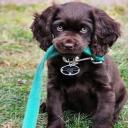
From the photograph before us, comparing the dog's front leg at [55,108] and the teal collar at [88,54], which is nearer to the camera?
the teal collar at [88,54]

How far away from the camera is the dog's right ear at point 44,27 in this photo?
492cm

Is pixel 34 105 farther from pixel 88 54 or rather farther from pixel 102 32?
pixel 102 32

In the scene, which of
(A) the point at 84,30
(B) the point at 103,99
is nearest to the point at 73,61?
(A) the point at 84,30

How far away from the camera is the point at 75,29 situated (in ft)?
15.4

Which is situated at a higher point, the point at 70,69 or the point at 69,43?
the point at 69,43

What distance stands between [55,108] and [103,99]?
433mm

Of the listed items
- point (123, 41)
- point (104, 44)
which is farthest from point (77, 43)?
point (123, 41)

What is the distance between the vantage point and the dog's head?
4633 mm

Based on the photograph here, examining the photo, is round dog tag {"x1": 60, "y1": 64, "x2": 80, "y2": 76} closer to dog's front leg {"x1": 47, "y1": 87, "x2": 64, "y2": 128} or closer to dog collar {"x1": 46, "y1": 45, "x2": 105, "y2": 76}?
dog collar {"x1": 46, "y1": 45, "x2": 105, "y2": 76}

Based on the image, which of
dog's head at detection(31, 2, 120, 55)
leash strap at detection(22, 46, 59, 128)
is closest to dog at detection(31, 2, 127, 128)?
dog's head at detection(31, 2, 120, 55)

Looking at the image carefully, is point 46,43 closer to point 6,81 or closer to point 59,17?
point 59,17

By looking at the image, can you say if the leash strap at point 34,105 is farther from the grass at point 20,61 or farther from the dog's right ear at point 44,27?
the grass at point 20,61

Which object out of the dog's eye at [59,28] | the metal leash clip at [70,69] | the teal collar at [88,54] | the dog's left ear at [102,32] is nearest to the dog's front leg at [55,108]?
the metal leash clip at [70,69]

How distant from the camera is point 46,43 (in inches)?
198
